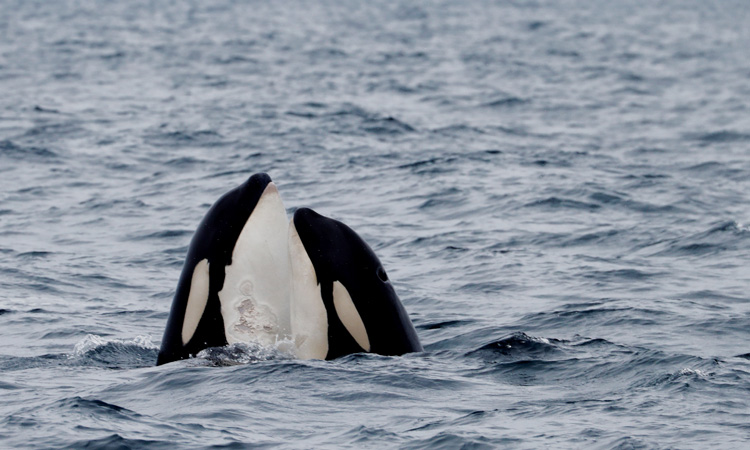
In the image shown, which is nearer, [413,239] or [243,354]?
[243,354]

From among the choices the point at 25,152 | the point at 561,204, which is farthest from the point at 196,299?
the point at 25,152

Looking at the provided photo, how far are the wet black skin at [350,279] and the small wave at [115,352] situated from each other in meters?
2.46

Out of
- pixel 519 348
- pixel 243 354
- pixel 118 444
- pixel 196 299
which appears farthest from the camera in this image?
pixel 519 348

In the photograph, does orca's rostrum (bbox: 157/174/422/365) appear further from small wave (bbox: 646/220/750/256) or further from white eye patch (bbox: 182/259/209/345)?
small wave (bbox: 646/220/750/256)

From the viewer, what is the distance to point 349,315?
10.1 metres

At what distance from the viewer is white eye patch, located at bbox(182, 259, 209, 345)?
9984 mm

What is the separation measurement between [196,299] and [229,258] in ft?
1.53

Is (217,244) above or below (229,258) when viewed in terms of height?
above

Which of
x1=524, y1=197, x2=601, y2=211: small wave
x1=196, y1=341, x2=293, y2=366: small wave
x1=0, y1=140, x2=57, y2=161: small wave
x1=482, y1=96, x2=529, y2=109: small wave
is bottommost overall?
x1=524, y1=197, x2=601, y2=211: small wave

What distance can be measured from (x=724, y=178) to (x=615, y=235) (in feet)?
20.8

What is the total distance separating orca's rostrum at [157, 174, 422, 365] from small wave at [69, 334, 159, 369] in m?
1.70

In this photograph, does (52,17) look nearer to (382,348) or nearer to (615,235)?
(615,235)

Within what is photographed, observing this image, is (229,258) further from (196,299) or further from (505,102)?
(505,102)

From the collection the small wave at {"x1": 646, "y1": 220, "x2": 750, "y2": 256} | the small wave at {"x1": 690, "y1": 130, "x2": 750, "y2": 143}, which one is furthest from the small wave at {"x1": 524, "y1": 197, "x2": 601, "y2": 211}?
the small wave at {"x1": 690, "y1": 130, "x2": 750, "y2": 143}
